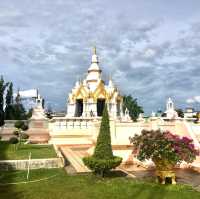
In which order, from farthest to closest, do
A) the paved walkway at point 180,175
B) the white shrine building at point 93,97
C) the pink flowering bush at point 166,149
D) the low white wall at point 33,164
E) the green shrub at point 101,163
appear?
1. the white shrine building at point 93,97
2. the low white wall at point 33,164
3. the paved walkway at point 180,175
4. the green shrub at point 101,163
5. the pink flowering bush at point 166,149

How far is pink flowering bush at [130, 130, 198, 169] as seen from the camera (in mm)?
13906

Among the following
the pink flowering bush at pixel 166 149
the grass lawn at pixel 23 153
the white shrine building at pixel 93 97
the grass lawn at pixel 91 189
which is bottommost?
the grass lawn at pixel 91 189

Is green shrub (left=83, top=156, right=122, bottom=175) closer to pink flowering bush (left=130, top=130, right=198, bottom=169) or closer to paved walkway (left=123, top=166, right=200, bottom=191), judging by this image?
pink flowering bush (left=130, top=130, right=198, bottom=169)

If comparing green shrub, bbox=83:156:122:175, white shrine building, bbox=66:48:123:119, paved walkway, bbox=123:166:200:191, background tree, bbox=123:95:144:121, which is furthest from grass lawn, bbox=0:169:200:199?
background tree, bbox=123:95:144:121

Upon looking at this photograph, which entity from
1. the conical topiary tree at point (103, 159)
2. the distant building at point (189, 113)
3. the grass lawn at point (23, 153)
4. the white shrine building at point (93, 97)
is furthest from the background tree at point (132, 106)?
the conical topiary tree at point (103, 159)

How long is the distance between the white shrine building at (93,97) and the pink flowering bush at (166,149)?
29.3 m

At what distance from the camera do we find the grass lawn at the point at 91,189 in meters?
12.0

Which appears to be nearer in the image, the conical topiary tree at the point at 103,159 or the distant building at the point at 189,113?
the conical topiary tree at the point at 103,159

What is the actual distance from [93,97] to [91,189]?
→ 32147 millimetres

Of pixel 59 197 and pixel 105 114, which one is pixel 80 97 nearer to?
pixel 105 114

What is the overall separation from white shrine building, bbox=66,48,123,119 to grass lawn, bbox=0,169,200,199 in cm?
2924

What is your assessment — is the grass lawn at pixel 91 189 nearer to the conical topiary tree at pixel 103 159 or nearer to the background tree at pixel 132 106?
the conical topiary tree at pixel 103 159

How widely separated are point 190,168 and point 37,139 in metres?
22.2

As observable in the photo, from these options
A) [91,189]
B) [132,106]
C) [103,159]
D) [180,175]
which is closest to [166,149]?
[103,159]
